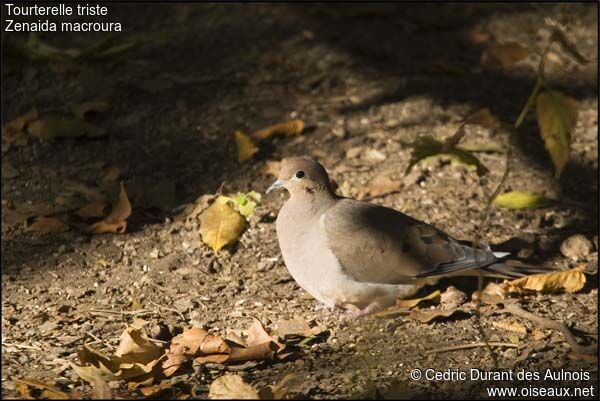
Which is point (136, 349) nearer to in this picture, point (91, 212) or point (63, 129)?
point (91, 212)

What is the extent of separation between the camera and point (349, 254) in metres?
4.53

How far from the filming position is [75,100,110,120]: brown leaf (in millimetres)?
6320

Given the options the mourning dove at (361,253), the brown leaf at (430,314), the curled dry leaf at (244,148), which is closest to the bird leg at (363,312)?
the mourning dove at (361,253)

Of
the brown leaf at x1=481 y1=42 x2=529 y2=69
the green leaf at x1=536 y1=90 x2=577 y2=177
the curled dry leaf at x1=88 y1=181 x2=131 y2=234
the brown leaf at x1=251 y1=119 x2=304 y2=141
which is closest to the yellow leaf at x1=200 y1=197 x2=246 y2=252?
the curled dry leaf at x1=88 y1=181 x2=131 y2=234

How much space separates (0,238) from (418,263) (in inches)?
90.8

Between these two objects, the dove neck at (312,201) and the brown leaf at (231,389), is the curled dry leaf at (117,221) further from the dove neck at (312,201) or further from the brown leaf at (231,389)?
the brown leaf at (231,389)

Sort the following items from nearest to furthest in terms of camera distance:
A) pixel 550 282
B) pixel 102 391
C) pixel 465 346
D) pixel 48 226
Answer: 1. pixel 102 391
2. pixel 465 346
3. pixel 550 282
4. pixel 48 226

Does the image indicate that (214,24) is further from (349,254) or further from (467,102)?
(349,254)

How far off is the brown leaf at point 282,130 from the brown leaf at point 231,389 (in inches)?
114

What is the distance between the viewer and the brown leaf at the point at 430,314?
4.40 metres

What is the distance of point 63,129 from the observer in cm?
617

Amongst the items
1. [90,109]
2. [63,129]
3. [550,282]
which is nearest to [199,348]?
[550,282]

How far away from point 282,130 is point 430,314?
2.21 meters

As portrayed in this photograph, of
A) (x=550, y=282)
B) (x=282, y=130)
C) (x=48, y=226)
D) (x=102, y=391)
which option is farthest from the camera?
(x=282, y=130)
